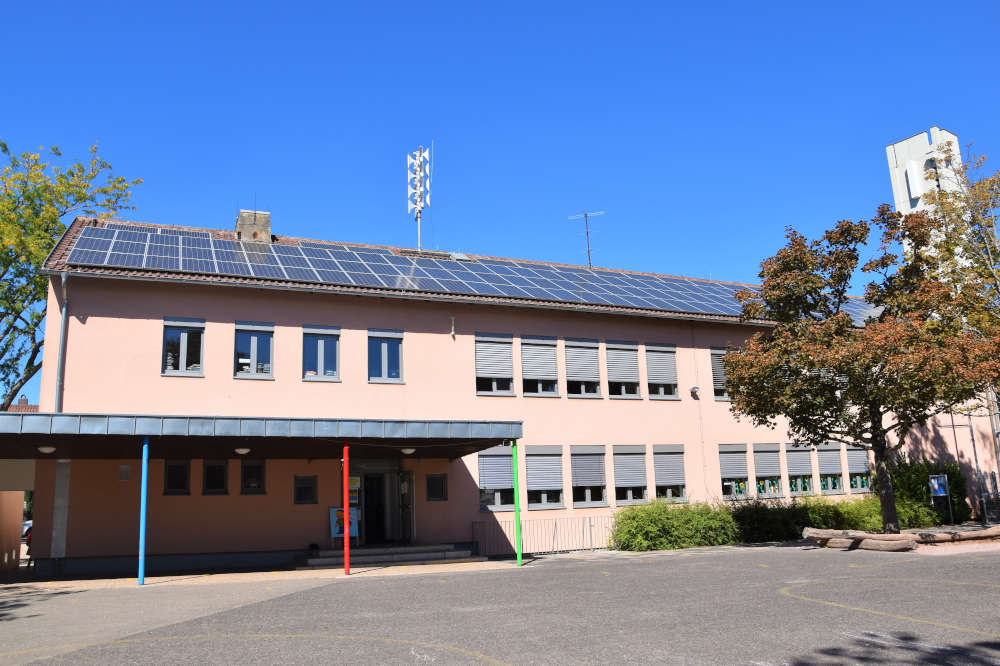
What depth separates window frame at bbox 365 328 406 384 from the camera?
→ 21.3m

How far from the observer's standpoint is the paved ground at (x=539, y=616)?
8.47 metres

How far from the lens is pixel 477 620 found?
10.5 m

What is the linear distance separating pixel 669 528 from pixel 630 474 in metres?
2.52

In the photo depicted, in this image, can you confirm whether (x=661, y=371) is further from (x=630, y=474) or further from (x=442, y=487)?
(x=442, y=487)

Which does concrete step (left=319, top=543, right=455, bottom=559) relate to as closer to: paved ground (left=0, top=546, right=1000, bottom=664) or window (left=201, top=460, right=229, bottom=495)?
paved ground (left=0, top=546, right=1000, bottom=664)

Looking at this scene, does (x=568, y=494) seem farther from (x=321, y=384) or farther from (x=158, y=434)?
(x=158, y=434)

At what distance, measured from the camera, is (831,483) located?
2758 centimetres

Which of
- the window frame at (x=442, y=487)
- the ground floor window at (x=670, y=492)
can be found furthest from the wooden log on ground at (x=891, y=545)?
the window frame at (x=442, y=487)

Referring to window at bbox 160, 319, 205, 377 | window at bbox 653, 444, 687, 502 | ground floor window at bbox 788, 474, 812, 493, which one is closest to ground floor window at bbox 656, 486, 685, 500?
window at bbox 653, 444, 687, 502

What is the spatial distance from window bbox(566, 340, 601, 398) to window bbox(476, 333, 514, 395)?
1.93 meters

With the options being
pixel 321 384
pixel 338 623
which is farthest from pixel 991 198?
pixel 338 623

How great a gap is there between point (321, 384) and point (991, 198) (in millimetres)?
19251

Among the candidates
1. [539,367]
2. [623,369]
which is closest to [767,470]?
[623,369]

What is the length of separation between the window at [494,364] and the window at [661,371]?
4.80 metres
